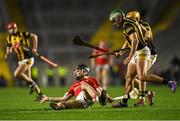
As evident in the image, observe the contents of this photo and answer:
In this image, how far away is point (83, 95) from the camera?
1323cm

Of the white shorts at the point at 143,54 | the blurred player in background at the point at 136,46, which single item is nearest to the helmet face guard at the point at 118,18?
the blurred player in background at the point at 136,46

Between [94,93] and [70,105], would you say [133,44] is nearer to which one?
[94,93]

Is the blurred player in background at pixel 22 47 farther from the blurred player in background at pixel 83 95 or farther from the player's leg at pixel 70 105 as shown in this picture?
the player's leg at pixel 70 105

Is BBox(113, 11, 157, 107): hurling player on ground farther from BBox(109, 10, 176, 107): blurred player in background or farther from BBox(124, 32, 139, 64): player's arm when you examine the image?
BBox(124, 32, 139, 64): player's arm

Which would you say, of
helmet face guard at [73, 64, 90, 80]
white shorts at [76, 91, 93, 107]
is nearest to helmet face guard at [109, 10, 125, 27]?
helmet face guard at [73, 64, 90, 80]

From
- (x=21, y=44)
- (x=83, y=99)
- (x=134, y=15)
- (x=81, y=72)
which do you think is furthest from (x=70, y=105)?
(x=21, y=44)

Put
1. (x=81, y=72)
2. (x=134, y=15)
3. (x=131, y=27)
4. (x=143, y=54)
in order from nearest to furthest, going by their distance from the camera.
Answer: (x=81, y=72) < (x=131, y=27) < (x=143, y=54) < (x=134, y=15)

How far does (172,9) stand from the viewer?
38.1 meters

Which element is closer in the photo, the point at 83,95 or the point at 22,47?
the point at 83,95

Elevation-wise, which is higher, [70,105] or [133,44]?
[133,44]

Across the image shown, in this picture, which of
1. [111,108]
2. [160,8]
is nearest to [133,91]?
[111,108]

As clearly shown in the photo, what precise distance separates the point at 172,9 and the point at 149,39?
24264 mm

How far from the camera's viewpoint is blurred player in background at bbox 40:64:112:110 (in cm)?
1314

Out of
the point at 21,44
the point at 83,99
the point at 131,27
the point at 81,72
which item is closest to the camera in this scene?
the point at 83,99
